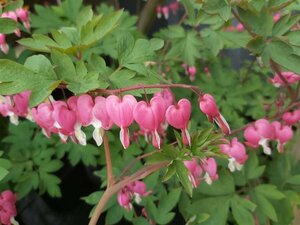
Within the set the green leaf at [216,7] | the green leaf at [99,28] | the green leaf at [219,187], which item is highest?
the green leaf at [216,7]

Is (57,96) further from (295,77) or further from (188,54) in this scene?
(295,77)

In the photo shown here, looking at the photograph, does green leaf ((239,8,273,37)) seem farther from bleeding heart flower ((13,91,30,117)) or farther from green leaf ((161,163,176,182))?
bleeding heart flower ((13,91,30,117))

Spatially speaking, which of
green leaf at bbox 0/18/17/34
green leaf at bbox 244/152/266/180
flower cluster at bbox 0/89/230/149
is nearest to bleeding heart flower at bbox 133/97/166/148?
flower cluster at bbox 0/89/230/149

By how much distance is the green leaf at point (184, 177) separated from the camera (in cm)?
64

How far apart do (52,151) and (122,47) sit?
62 cm

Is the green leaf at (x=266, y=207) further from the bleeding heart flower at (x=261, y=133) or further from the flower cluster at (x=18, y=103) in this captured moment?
the flower cluster at (x=18, y=103)

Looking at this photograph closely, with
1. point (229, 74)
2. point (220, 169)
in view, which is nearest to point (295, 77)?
point (220, 169)

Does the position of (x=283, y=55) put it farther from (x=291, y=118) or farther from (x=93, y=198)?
(x=93, y=198)

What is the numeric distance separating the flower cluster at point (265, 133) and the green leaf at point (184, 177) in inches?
13.3

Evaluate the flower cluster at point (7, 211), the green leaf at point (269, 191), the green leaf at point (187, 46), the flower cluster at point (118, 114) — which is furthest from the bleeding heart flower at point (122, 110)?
the green leaf at point (187, 46)

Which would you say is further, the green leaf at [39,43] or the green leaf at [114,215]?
the green leaf at [114,215]

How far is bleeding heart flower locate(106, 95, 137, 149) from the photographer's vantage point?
62 cm

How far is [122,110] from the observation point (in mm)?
619

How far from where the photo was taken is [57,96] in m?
1.76
